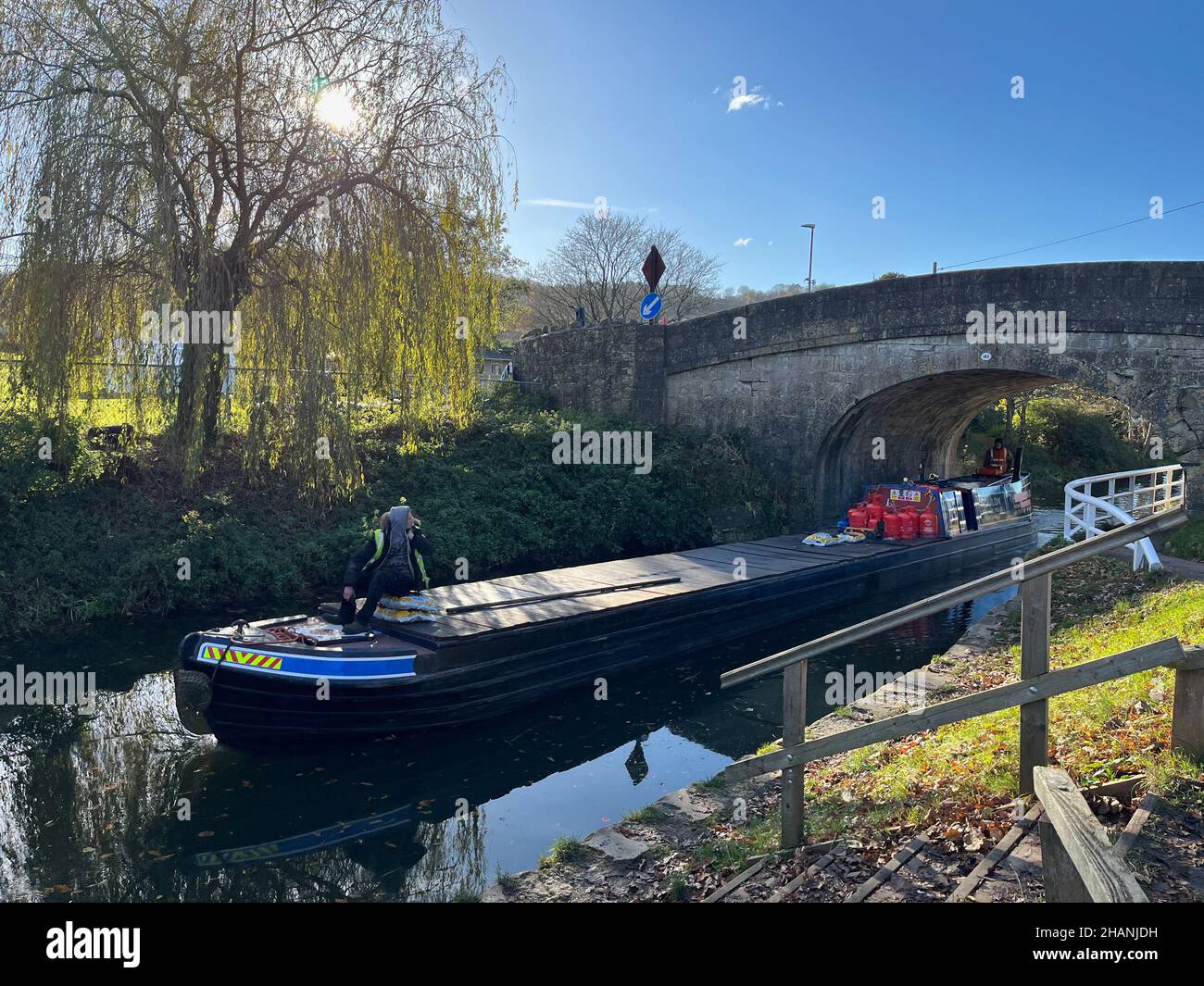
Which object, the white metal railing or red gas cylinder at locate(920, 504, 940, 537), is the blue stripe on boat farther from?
red gas cylinder at locate(920, 504, 940, 537)

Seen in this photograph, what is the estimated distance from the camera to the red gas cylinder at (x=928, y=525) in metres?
16.8

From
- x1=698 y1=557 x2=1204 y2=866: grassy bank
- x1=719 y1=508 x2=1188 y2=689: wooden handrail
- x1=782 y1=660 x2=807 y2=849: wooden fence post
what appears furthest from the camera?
x1=782 y1=660 x2=807 y2=849: wooden fence post

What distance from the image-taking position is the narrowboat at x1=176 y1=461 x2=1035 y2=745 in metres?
8.20

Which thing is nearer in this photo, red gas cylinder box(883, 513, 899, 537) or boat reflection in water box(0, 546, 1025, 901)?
boat reflection in water box(0, 546, 1025, 901)

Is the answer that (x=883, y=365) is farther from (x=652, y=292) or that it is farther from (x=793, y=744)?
(x=793, y=744)

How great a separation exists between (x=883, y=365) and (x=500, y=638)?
444 inches

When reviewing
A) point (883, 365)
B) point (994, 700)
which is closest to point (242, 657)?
point (994, 700)

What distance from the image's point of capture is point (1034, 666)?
4.18 metres

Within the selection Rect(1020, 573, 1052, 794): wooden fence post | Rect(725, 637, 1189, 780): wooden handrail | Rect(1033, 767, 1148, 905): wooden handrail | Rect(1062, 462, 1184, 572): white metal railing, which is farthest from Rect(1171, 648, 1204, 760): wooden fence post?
Rect(1062, 462, 1184, 572): white metal railing

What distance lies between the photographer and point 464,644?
29.3 ft

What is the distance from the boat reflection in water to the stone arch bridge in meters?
8.49
